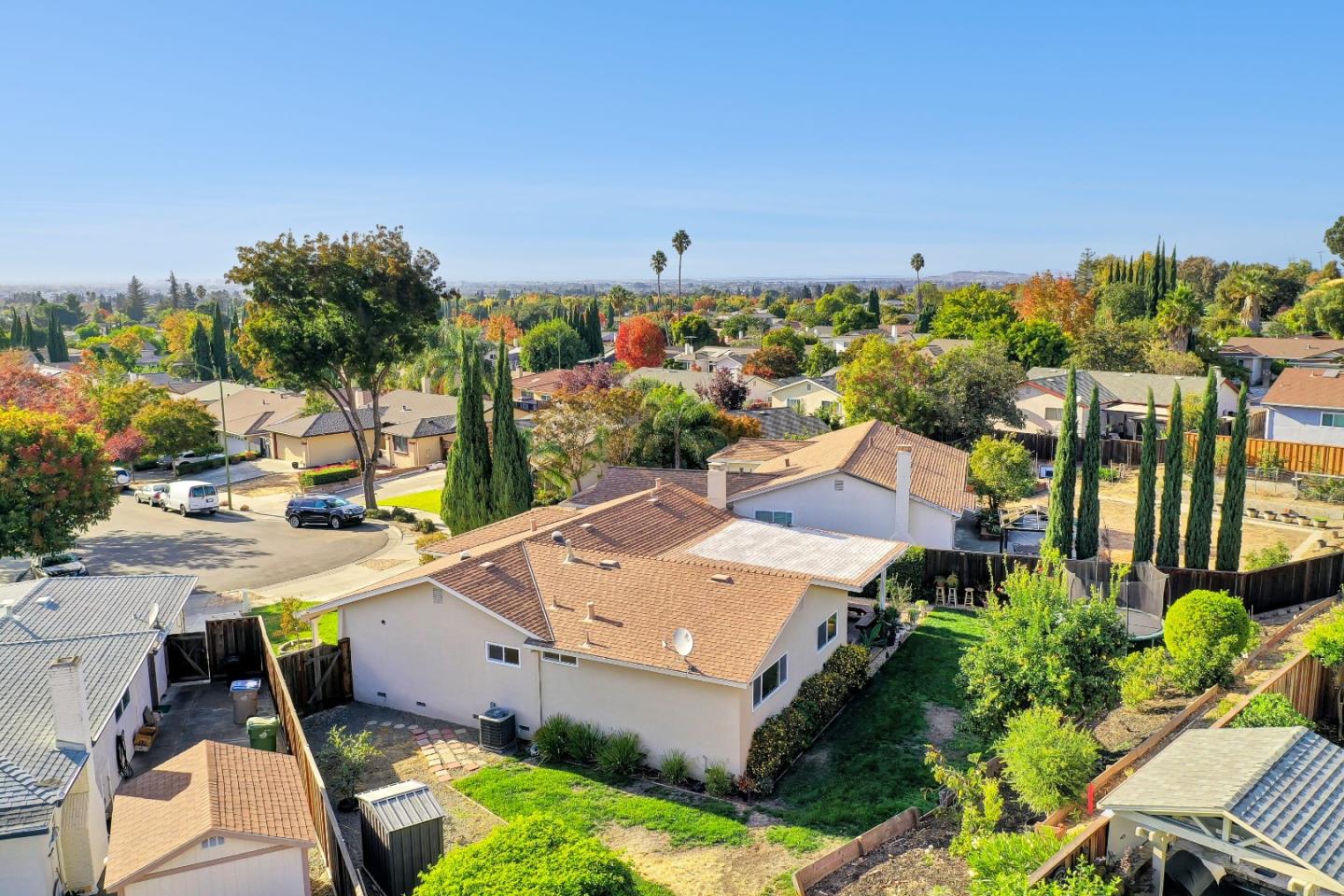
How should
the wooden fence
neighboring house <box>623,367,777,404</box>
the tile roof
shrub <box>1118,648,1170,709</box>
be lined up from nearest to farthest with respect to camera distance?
the tile roof < the wooden fence < shrub <box>1118,648,1170,709</box> < neighboring house <box>623,367,777,404</box>

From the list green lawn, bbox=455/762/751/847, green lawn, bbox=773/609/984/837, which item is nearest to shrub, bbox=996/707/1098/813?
green lawn, bbox=773/609/984/837

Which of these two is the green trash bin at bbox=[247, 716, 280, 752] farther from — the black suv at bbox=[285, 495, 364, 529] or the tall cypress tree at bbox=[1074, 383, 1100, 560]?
the tall cypress tree at bbox=[1074, 383, 1100, 560]

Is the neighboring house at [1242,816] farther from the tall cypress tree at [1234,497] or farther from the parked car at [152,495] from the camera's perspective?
the parked car at [152,495]

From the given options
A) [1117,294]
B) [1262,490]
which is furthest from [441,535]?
[1117,294]

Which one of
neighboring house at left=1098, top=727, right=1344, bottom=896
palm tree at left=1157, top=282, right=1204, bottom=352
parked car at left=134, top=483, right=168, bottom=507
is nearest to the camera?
neighboring house at left=1098, top=727, right=1344, bottom=896

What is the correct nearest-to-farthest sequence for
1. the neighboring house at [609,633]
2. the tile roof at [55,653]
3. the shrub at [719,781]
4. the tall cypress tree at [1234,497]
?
the tile roof at [55,653] → the shrub at [719,781] → the neighboring house at [609,633] → the tall cypress tree at [1234,497]

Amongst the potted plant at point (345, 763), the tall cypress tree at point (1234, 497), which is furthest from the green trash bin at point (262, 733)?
the tall cypress tree at point (1234, 497)

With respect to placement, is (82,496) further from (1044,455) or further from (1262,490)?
(1262,490)
